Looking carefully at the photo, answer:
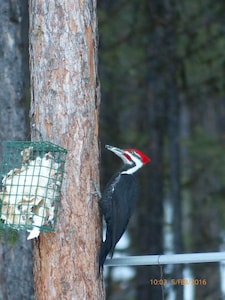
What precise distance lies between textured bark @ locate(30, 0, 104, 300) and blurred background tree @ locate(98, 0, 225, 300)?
4.42 meters

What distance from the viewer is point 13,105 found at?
790cm

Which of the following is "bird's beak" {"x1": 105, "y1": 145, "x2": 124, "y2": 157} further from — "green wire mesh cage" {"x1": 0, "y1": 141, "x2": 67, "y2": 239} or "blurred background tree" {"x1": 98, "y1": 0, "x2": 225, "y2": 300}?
"blurred background tree" {"x1": 98, "y1": 0, "x2": 225, "y2": 300}

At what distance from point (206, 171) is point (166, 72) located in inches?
62.9

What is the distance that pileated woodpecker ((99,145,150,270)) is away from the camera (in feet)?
20.0

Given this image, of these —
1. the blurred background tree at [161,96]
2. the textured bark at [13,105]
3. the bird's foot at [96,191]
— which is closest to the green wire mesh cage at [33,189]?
the bird's foot at [96,191]

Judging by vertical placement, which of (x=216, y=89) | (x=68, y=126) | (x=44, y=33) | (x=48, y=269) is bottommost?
(x=48, y=269)

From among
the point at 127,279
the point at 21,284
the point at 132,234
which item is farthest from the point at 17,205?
the point at 127,279

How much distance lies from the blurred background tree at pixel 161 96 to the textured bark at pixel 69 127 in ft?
14.5

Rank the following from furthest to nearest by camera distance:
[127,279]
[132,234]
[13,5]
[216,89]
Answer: [127,279]
[132,234]
[216,89]
[13,5]

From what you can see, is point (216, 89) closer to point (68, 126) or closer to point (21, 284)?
point (21, 284)

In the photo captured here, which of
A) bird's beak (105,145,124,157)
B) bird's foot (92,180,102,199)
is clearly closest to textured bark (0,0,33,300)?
bird's beak (105,145,124,157)

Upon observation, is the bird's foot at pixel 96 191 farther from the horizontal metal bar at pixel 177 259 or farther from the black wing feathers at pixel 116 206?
the horizontal metal bar at pixel 177 259

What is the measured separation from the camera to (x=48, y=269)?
5750 millimetres

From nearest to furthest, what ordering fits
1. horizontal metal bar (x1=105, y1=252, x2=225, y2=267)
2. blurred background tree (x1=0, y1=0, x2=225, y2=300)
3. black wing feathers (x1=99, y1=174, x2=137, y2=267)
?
horizontal metal bar (x1=105, y1=252, x2=225, y2=267) → black wing feathers (x1=99, y1=174, x2=137, y2=267) → blurred background tree (x1=0, y1=0, x2=225, y2=300)
